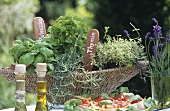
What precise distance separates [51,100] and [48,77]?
17cm

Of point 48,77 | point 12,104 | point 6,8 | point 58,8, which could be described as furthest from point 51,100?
point 58,8

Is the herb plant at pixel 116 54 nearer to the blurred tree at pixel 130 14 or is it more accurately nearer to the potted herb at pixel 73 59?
the potted herb at pixel 73 59

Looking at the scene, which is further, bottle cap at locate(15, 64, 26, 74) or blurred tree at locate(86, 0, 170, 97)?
blurred tree at locate(86, 0, 170, 97)

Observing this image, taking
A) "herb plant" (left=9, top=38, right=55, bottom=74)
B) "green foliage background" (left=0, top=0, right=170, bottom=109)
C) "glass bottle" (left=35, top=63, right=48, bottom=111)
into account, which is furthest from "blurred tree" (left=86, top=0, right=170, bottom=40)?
"glass bottle" (left=35, top=63, right=48, bottom=111)

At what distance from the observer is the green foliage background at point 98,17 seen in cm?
430

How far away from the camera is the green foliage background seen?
14.1 ft

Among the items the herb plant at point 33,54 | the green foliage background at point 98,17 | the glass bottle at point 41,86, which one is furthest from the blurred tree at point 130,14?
the glass bottle at point 41,86

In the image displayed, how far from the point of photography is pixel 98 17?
466 cm

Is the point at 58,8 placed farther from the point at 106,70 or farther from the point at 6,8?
the point at 106,70

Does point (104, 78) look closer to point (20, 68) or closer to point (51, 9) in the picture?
point (20, 68)

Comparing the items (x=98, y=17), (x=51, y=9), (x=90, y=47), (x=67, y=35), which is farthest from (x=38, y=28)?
(x=51, y=9)

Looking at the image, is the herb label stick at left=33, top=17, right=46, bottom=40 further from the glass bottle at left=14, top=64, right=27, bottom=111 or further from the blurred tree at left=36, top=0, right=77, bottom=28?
the blurred tree at left=36, top=0, right=77, bottom=28

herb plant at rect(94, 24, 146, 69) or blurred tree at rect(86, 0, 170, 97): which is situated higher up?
blurred tree at rect(86, 0, 170, 97)

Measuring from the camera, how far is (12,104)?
4.32m
